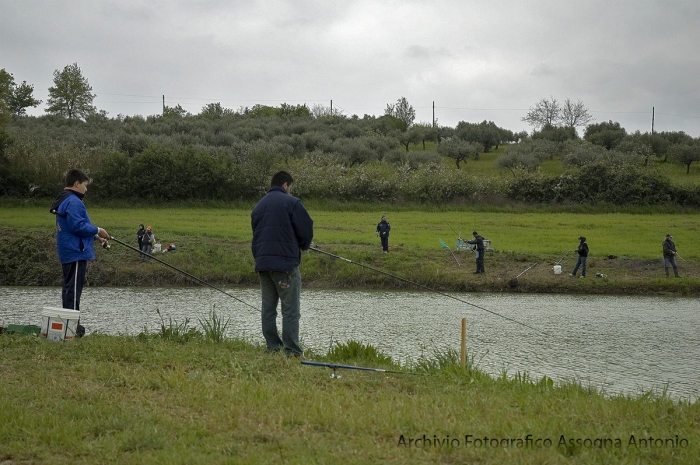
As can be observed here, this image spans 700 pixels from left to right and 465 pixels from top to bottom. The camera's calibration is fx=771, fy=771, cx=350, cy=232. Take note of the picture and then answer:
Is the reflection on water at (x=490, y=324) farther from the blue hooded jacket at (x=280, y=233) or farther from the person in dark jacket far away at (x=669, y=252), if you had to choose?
the person in dark jacket far away at (x=669, y=252)

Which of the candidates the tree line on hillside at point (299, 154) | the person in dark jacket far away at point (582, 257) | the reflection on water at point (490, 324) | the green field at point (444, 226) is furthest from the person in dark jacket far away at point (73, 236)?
the tree line on hillside at point (299, 154)

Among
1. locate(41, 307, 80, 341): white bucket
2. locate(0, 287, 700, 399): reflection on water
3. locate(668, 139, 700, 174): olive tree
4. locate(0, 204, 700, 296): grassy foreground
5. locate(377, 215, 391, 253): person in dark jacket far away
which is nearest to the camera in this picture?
locate(41, 307, 80, 341): white bucket

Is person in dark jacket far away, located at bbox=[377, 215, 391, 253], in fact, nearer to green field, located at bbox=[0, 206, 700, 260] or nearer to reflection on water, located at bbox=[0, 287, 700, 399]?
green field, located at bbox=[0, 206, 700, 260]

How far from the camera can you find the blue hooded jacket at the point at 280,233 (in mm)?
8758

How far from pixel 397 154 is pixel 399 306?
50423 mm

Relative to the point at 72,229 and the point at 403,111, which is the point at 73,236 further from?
the point at 403,111

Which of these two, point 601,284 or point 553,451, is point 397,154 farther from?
point 553,451

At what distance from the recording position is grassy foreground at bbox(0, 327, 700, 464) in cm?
494

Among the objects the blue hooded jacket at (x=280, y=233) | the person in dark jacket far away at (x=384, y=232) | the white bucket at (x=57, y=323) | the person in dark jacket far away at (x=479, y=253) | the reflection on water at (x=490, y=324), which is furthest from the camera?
the person in dark jacket far away at (x=384, y=232)

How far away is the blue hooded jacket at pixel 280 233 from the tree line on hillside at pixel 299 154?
42.7m

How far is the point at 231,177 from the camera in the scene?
168 ft

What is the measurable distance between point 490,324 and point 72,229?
31.0 feet

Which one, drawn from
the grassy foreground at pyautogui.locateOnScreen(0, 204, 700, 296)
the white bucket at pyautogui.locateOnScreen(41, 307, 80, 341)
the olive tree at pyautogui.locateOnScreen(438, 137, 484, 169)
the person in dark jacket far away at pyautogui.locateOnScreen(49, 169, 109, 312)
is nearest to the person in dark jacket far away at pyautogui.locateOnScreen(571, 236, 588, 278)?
the grassy foreground at pyautogui.locateOnScreen(0, 204, 700, 296)

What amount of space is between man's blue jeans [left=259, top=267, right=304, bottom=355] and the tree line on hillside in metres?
42.5
